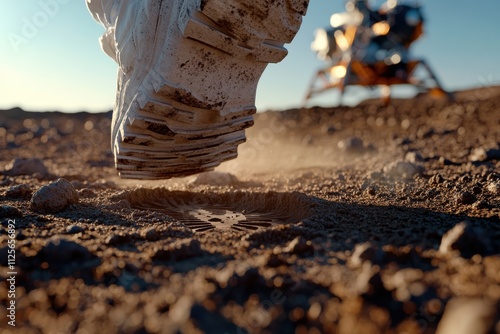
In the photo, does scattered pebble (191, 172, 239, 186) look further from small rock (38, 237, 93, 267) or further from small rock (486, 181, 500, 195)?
small rock (38, 237, 93, 267)

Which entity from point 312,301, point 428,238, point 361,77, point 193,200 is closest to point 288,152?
point 193,200

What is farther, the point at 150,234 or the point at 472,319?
the point at 150,234

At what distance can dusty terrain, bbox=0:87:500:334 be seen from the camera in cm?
89

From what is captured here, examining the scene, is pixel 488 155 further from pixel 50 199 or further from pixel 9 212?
pixel 9 212

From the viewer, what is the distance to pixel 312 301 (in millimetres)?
968

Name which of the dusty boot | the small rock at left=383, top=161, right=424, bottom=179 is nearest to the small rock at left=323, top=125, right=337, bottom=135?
the small rock at left=383, top=161, right=424, bottom=179

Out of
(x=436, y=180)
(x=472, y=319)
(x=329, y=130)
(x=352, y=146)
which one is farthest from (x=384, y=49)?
(x=472, y=319)

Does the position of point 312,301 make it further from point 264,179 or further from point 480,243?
point 264,179

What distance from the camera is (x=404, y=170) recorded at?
9.14 feet

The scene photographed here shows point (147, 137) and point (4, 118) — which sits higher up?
point (4, 118)

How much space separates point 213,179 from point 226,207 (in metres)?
0.56

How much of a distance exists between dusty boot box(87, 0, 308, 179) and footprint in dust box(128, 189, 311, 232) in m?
0.22

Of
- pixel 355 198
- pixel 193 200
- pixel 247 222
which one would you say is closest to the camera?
pixel 247 222

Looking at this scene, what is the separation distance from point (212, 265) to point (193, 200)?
51.7 inches
